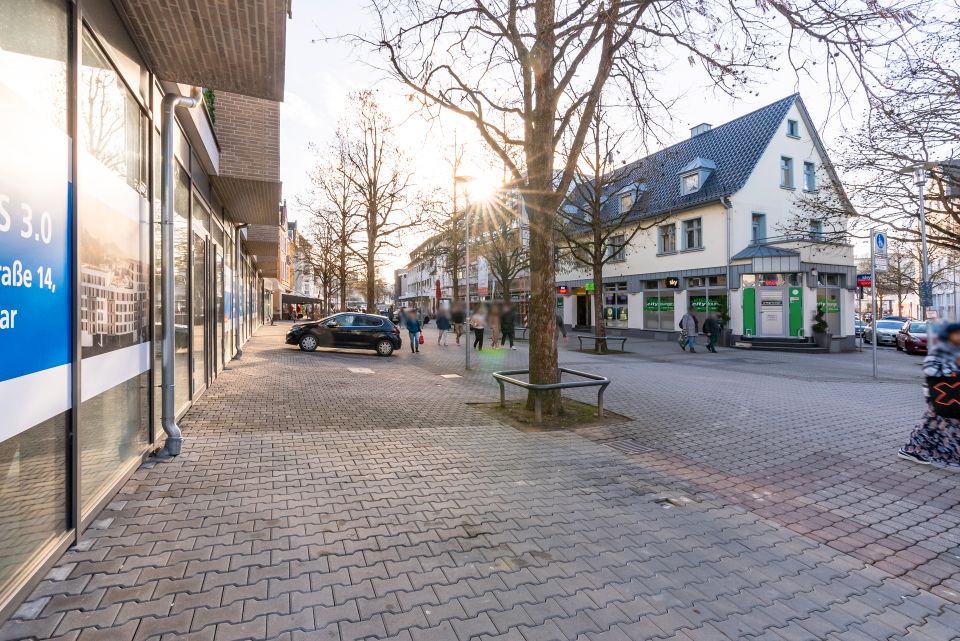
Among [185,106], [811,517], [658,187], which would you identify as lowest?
[811,517]

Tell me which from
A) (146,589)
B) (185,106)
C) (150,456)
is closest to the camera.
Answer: (146,589)

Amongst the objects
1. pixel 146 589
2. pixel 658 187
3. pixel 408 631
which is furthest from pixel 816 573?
pixel 658 187

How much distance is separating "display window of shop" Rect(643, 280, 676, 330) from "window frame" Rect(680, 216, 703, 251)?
2344 mm

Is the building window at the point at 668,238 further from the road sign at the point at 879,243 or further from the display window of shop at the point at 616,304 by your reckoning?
the road sign at the point at 879,243

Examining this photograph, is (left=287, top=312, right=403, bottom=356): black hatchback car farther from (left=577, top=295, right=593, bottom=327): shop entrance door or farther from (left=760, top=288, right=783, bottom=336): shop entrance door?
(left=577, top=295, right=593, bottom=327): shop entrance door

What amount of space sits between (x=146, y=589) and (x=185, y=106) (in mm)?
4892

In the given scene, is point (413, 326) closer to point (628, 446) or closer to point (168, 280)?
point (628, 446)

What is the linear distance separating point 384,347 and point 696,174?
19399mm

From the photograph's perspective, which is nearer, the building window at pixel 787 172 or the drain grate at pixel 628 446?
the drain grate at pixel 628 446

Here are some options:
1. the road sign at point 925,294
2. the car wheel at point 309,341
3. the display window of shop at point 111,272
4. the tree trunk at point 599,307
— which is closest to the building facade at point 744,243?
the tree trunk at point 599,307

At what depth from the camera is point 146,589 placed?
2740 millimetres

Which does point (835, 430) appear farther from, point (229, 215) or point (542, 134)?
point (229, 215)

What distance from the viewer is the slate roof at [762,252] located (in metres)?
23.2

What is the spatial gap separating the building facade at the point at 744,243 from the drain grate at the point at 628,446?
16.1 metres
